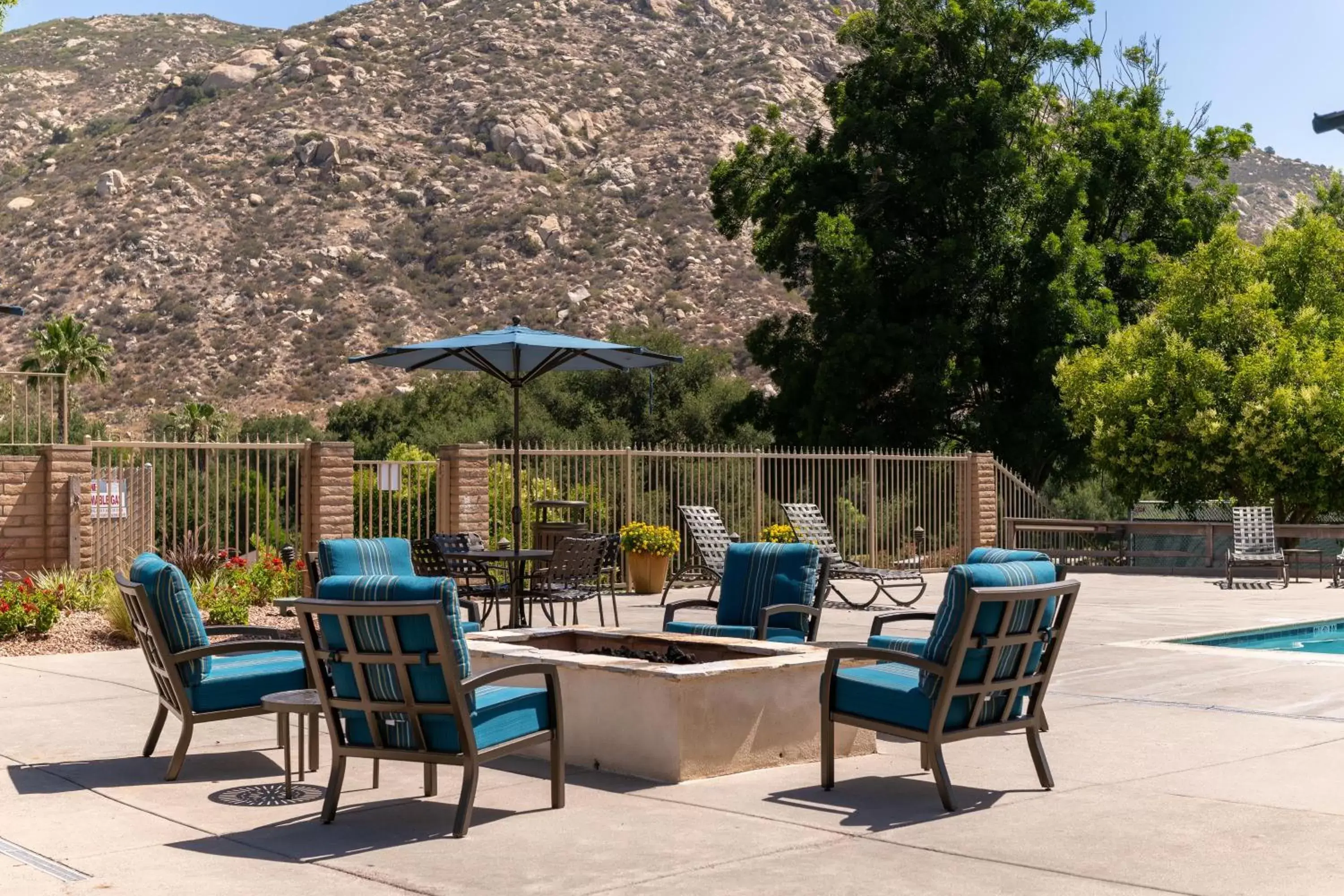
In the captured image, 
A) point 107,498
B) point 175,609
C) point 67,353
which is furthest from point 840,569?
point 67,353

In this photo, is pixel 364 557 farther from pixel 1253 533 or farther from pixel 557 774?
pixel 1253 533

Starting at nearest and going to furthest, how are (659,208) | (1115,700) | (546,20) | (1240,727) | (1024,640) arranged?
1. (1024,640)
2. (1240,727)
3. (1115,700)
4. (659,208)
5. (546,20)

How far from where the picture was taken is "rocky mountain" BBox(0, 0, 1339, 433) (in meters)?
53.3

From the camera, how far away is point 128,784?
23.1 ft

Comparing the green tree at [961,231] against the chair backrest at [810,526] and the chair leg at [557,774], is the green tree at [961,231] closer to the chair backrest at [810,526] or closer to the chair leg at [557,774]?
the chair backrest at [810,526]

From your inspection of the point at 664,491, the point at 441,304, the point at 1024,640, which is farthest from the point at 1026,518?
the point at 441,304

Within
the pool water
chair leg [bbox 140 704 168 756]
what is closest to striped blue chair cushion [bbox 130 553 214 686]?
chair leg [bbox 140 704 168 756]

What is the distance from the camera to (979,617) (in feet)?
21.2

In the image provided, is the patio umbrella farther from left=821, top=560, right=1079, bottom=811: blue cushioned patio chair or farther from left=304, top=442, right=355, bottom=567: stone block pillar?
left=821, top=560, right=1079, bottom=811: blue cushioned patio chair

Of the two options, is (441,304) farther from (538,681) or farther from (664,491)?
(538,681)

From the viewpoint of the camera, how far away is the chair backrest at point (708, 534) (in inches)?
655

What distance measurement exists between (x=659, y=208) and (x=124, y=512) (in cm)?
4471

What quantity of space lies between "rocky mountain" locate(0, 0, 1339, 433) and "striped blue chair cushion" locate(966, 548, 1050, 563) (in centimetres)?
3426

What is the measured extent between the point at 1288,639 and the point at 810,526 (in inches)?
236
